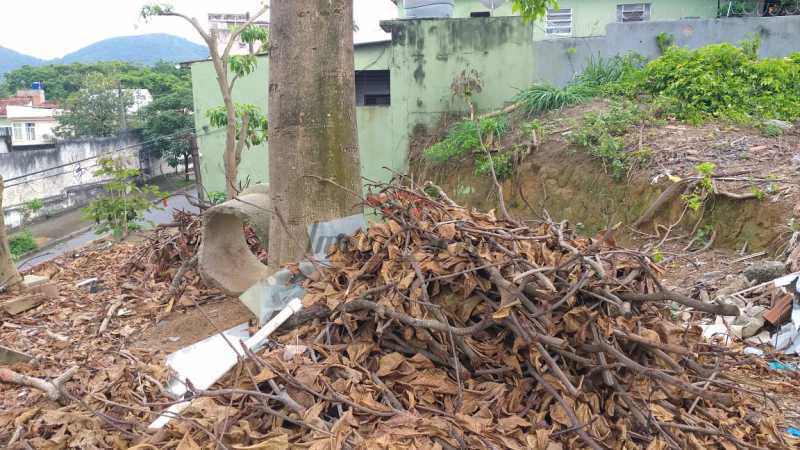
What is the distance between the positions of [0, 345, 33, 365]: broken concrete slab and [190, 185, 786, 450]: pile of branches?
75.8 inches

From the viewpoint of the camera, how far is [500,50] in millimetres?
10633

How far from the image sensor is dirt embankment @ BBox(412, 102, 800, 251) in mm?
6160

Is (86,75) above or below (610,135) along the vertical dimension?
above

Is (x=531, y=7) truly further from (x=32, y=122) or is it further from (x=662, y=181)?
(x=32, y=122)

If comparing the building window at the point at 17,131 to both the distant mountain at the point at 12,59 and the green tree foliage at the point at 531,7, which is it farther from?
the distant mountain at the point at 12,59

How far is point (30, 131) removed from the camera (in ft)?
131

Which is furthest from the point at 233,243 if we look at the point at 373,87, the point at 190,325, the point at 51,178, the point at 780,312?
the point at 51,178

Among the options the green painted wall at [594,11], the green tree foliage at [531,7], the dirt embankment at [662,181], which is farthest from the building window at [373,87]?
the green tree foliage at [531,7]

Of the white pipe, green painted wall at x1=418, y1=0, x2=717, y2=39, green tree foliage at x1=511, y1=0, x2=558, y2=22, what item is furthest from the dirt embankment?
green painted wall at x1=418, y1=0, x2=717, y2=39

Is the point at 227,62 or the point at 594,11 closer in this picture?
the point at 227,62

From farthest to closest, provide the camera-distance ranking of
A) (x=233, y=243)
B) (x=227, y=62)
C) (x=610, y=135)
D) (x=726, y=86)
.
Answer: (x=227, y=62)
(x=726, y=86)
(x=610, y=135)
(x=233, y=243)

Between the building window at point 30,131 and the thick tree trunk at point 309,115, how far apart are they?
42927 millimetres

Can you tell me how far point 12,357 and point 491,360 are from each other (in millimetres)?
3086

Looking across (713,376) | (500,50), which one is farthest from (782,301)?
(500,50)
